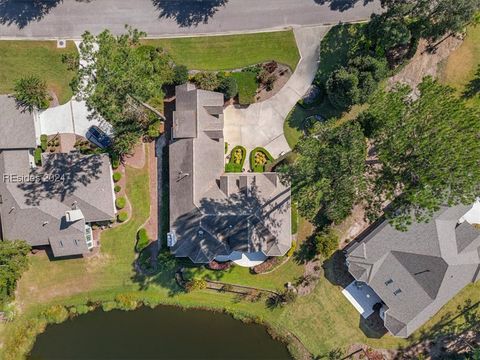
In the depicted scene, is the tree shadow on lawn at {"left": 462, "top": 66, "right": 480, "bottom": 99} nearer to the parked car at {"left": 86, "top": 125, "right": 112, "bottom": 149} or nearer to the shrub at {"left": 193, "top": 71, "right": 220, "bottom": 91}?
the shrub at {"left": 193, "top": 71, "right": 220, "bottom": 91}

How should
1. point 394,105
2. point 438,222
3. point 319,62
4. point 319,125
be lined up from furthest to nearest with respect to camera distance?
point 319,62 < point 438,222 < point 319,125 < point 394,105

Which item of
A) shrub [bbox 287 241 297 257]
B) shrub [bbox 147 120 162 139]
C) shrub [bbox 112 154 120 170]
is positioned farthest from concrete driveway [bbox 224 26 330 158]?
shrub [bbox 112 154 120 170]

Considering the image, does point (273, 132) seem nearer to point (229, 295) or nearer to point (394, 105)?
point (394, 105)

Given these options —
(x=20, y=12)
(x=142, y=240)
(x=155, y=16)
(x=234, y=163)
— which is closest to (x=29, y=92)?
(x=20, y=12)

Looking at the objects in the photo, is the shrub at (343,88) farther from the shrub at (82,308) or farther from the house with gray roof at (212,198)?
the shrub at (82,308)

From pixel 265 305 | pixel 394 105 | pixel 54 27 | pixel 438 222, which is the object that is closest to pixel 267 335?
pixel 265 305

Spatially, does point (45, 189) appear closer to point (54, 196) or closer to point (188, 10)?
point (54, 196)

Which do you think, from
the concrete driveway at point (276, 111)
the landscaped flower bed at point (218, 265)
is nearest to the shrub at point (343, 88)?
the concrete driveway at point (276, 111)
